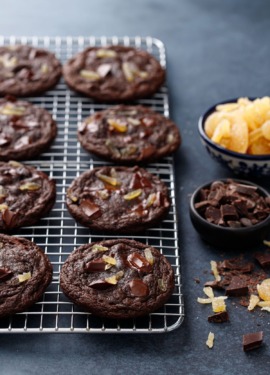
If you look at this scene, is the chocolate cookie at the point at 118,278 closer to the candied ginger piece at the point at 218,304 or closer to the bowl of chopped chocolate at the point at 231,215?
Result: the candied ginger piece at the point at 218,304

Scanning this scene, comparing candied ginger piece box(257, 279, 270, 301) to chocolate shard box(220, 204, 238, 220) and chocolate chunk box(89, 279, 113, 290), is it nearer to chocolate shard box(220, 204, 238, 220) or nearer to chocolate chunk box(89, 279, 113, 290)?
chocolate shard box(220, 204, 238, 220)

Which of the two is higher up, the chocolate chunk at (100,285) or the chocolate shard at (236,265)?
the chocolate chunk at (100,285)

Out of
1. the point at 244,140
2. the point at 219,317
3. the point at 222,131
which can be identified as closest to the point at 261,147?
the point at 244,140

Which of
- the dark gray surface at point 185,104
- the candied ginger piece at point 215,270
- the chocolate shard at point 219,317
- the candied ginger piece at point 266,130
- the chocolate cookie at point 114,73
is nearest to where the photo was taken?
the dark gray surface at point 185,104

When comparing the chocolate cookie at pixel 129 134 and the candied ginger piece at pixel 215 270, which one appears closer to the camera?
the candied ginger piece at pixel 215 270

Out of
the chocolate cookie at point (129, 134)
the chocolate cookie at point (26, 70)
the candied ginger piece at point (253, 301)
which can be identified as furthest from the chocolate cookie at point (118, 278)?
the chocolate cookie at point (26, 70)

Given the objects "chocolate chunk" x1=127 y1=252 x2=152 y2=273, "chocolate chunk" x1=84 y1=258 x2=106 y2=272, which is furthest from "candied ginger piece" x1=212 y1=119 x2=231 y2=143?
"chocolate chunk" x1=84 y1=258 x2=106 y2=272
